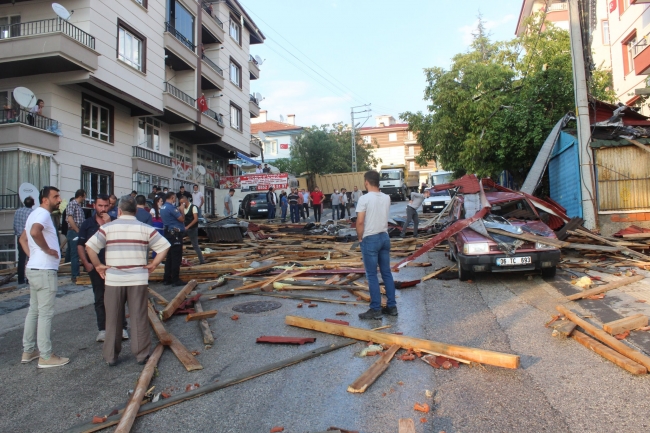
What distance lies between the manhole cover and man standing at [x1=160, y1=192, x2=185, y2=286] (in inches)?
95.4

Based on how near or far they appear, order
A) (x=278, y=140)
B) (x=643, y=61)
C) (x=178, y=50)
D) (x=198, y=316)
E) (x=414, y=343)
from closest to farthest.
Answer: (x=414, y=343), (x=198, y=316), (x=643, y=61), (x=178, y=50), (x=278, y=140)

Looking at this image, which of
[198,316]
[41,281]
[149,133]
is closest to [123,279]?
[41,281]

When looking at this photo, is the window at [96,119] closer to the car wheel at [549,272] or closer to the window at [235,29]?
the window at [235,29]

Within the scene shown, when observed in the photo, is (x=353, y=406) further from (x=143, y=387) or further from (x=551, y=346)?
(x=551, y=346)

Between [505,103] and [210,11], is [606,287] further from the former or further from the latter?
[210,11]

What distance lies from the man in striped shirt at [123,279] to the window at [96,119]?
15.9 meters

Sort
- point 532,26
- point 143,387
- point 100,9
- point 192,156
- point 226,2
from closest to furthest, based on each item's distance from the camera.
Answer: point 143,387 < point 100,9 < point 532,26 < point 192,156 < point 226,2

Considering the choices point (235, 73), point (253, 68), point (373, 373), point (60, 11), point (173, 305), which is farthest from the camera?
point (253, 68)

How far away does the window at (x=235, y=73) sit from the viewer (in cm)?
3297

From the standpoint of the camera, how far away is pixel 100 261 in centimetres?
573

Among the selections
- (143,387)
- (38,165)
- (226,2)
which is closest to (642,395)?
(143,387)

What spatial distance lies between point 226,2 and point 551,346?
32.2 metres

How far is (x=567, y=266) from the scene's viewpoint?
32.2 feet

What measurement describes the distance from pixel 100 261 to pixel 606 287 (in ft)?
24.4
